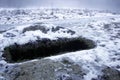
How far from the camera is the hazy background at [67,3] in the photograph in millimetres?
16420

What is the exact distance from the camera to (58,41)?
253 inches

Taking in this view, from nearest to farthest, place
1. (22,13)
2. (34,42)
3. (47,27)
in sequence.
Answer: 1. (34,42)
2. (47,27)
3. (22,13)

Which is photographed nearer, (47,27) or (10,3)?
(47,27)

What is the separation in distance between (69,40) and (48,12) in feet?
23.9

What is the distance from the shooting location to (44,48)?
20.6 feet

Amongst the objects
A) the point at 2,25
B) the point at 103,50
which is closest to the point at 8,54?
the point at 103,50

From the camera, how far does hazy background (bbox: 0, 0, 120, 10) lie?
53.9 feet

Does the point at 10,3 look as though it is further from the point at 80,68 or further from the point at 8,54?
the point at 80,68

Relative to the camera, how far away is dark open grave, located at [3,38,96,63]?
5938mm

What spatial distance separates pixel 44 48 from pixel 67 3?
1215cm

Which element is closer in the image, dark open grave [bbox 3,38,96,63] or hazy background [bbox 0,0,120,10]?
dark open grave [bbox 3,38,96,63]

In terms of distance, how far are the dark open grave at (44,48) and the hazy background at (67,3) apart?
10.2 metres

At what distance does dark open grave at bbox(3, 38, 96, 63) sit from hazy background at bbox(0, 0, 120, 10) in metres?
10.2

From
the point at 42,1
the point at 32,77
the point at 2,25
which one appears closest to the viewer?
the point at 32,77
